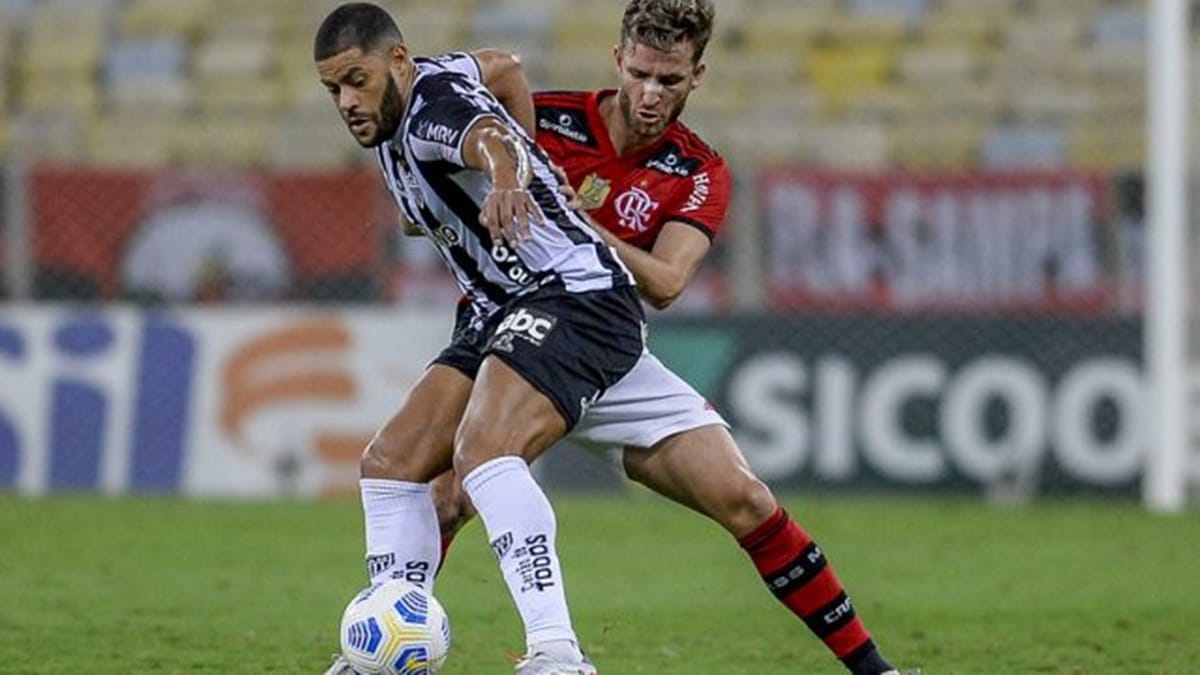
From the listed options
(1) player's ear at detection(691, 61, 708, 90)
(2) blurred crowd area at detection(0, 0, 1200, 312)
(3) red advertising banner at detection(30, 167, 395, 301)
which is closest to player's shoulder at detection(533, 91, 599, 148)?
(1) player's ear at detection(691, 61, 708, 90)

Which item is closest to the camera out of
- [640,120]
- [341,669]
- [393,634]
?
[393,634]

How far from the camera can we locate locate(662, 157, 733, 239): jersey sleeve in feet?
22.2

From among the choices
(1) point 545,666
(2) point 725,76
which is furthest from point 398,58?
(2) point 725,76

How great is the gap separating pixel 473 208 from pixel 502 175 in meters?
0.32

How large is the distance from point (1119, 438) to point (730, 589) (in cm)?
446

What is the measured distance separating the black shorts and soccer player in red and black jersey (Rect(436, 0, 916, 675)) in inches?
7.4

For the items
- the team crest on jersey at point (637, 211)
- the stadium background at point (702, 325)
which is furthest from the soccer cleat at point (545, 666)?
the stadium background at point (702, 325)

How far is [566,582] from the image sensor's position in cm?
989

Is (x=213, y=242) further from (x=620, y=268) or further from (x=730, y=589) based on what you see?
(x=620, y=268)

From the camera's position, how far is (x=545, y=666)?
573 centimetres

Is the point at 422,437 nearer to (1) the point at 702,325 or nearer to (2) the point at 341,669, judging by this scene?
(2) the point at 341,669

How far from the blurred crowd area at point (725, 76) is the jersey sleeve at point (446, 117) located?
7981 mm

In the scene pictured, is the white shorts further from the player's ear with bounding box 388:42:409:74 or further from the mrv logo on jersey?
the player's ear with bounding box 388:42:409:74

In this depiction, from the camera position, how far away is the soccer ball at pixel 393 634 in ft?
19.8
